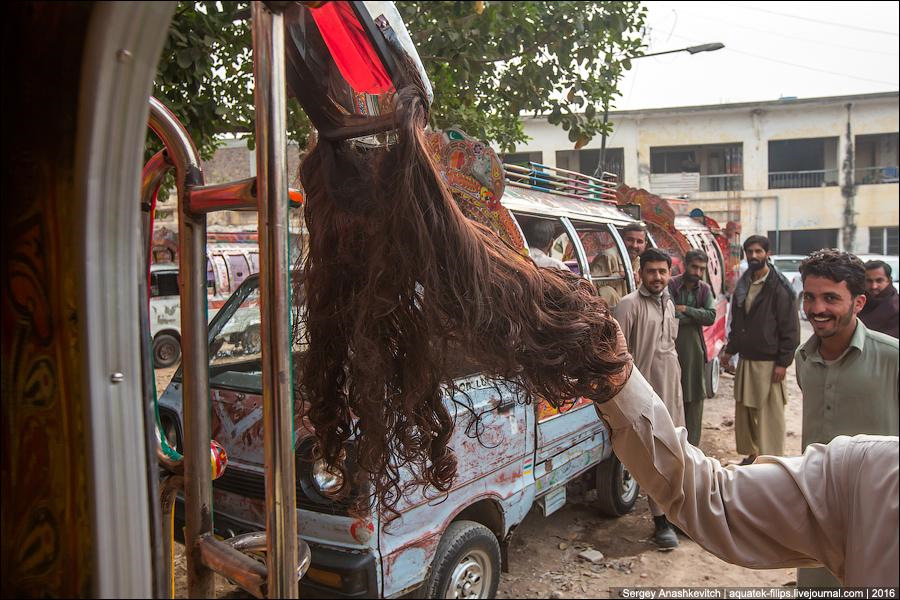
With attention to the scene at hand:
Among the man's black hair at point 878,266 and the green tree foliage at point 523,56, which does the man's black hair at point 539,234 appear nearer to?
the green tree foliage at point 523,56

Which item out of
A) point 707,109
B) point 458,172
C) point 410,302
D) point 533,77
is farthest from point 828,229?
point 410,302

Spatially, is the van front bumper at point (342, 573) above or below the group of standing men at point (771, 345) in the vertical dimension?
below

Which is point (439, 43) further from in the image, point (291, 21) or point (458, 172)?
point (291, 21)

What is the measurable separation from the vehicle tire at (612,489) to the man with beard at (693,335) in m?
0.63

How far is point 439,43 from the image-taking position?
12.4 ft

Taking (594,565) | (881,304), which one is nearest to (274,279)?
(594,565)

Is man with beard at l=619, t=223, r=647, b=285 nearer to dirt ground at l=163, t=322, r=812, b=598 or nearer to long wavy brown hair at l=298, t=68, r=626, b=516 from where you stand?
dirt ground at l=163, t=322, r=812, b=598

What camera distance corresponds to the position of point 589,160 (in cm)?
1243

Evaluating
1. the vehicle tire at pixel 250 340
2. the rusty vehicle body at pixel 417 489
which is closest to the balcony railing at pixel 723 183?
the rusty vehicle body at pixel 417 489

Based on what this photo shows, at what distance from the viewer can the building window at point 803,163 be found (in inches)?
721

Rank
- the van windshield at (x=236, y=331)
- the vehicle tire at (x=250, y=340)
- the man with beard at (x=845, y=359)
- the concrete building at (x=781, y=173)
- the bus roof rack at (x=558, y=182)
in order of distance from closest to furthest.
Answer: the man with beard at (x=845, y=359)
the van windshield at (x=236, y=331)
the vehicle tire at (x=250, y=340)
the bus roof rack at (x=558, y=182)
the concrete building at (x=781, y=173)

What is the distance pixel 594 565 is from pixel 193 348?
3693mm

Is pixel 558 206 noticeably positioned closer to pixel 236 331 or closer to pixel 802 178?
pixel 236 331

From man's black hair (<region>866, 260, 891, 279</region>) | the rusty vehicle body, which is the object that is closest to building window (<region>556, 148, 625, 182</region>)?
man's black hair (<region>866, 260, 891, 279</region>)
